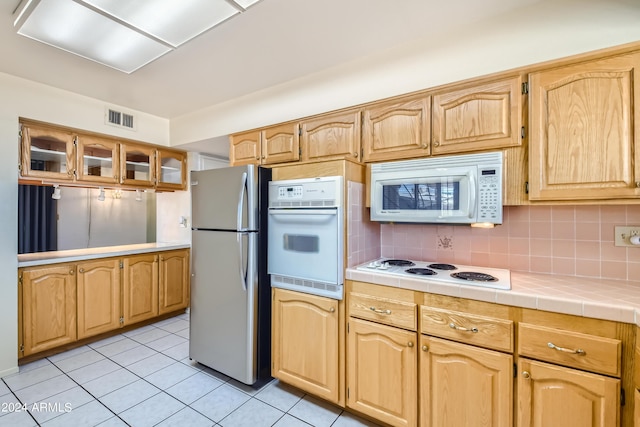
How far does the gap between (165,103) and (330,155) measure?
2009 millimetres

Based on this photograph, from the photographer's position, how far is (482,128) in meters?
1.67

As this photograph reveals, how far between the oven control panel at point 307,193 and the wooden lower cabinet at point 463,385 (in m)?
0.97

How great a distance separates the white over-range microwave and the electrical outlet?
694 mm

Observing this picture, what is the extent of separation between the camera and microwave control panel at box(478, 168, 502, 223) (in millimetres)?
1595

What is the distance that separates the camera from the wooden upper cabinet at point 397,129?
6.09 ft

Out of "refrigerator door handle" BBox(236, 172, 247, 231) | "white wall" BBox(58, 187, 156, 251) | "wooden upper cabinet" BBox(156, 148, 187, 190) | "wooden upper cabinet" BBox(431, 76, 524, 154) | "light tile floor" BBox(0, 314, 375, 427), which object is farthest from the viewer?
"wooden upper cabinet" BBox(156, 148, 187, 190)

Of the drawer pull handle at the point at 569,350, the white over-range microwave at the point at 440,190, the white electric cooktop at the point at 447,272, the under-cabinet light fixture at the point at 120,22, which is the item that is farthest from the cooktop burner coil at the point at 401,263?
the under-cabinet light fixture at the point at 120,22

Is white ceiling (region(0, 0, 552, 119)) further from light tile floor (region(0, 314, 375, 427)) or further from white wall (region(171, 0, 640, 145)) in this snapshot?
light tile floor (region(0, 314, 375, 427))

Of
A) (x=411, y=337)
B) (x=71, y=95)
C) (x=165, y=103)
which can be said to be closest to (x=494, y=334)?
(x=411, y=337)

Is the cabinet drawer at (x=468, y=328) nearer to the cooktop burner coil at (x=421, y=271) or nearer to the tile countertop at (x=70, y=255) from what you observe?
the cooktop burner coil at (x=421, y=271)

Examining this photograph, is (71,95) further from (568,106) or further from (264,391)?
(568,106)

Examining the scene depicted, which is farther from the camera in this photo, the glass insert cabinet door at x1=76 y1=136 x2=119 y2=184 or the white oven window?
the glass insert cabinet door at x1=76 y1=136 x2=119 y2=184

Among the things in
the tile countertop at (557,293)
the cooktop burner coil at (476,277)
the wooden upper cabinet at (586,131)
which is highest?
the wooden upper cabinet at (586,131)

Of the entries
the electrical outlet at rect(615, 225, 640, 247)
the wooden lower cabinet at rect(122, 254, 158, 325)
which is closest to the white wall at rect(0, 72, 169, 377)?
the wooden lower cabinet at rect(122, 254, 158, 325)
